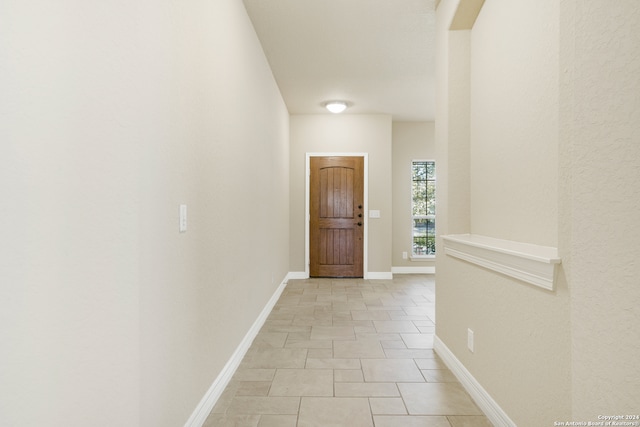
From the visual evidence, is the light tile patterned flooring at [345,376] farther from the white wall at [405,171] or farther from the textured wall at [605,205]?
the white wall at [405,171]

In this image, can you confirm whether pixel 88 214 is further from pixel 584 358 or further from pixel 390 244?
pixel 390 244

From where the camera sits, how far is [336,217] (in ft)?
18.6

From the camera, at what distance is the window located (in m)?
6.27

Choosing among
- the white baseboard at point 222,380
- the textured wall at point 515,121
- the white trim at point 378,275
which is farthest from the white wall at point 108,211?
the white trim at point 378,275

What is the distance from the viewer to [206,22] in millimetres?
1891

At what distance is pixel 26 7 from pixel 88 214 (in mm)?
505

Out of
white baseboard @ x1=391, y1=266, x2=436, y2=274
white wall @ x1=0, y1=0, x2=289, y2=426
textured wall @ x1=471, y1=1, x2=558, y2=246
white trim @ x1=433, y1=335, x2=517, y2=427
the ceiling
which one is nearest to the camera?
white wall @ x1=0, y1=0, x2=289, y2=426

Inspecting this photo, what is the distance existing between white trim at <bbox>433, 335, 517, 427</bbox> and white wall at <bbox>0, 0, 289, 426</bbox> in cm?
A: 153

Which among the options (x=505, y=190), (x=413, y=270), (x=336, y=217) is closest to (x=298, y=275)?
(x=336, y=217)

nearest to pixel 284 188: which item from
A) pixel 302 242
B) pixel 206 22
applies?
pixel 302 242

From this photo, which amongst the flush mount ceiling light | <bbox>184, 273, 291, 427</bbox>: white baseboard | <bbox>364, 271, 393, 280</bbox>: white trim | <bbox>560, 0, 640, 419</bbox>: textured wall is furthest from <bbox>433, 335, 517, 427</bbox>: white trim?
the flush mount ceiling light

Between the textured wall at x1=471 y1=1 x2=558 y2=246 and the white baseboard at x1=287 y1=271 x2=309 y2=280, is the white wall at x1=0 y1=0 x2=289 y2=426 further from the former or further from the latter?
the white baseboard at x1=287 y1=271 x2=309 y2=280

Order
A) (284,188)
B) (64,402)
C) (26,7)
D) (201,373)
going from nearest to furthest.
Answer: (26,7)
(64,402)
(201,373)
(284,188)

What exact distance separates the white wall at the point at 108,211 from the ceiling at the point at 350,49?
115 cm
